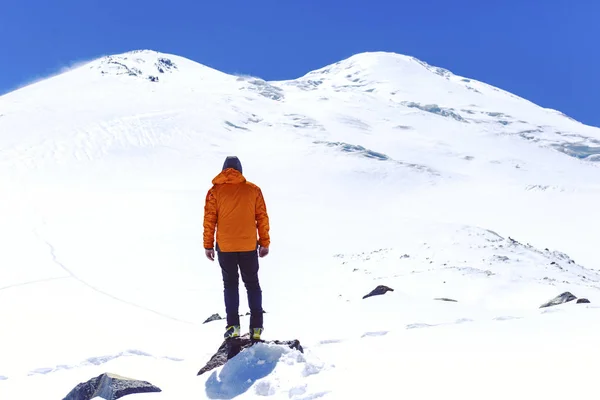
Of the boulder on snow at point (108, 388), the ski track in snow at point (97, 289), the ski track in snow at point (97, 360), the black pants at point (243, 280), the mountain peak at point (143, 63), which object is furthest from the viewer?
the mountain peak at point (143, 63)

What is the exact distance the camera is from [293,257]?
21.8m

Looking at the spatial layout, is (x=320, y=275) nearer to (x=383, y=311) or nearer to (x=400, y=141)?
(x=383, y=311)

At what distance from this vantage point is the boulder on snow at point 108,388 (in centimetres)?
559

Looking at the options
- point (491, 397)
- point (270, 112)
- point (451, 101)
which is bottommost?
point (491, 397)

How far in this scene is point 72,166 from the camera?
159 ft

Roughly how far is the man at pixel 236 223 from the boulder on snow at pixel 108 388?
1.18 metres

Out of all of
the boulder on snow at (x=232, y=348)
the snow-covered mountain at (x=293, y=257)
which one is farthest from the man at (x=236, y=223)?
the snow-covered mountain at (x=293, y=257)

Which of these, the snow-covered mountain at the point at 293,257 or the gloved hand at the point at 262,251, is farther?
the gloved hand at the point at 262,251

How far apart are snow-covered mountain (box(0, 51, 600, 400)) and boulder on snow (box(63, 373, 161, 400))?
290mm

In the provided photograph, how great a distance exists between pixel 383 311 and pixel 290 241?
15.6 metres

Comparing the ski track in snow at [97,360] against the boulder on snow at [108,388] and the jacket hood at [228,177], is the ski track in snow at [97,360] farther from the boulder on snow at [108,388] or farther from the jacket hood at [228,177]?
the jacket hood at [228,177]

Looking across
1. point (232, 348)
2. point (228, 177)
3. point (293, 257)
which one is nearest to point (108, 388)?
point (232, 348)

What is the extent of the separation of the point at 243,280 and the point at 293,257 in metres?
15.4

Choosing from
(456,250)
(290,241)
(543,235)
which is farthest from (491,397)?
(543,235)
